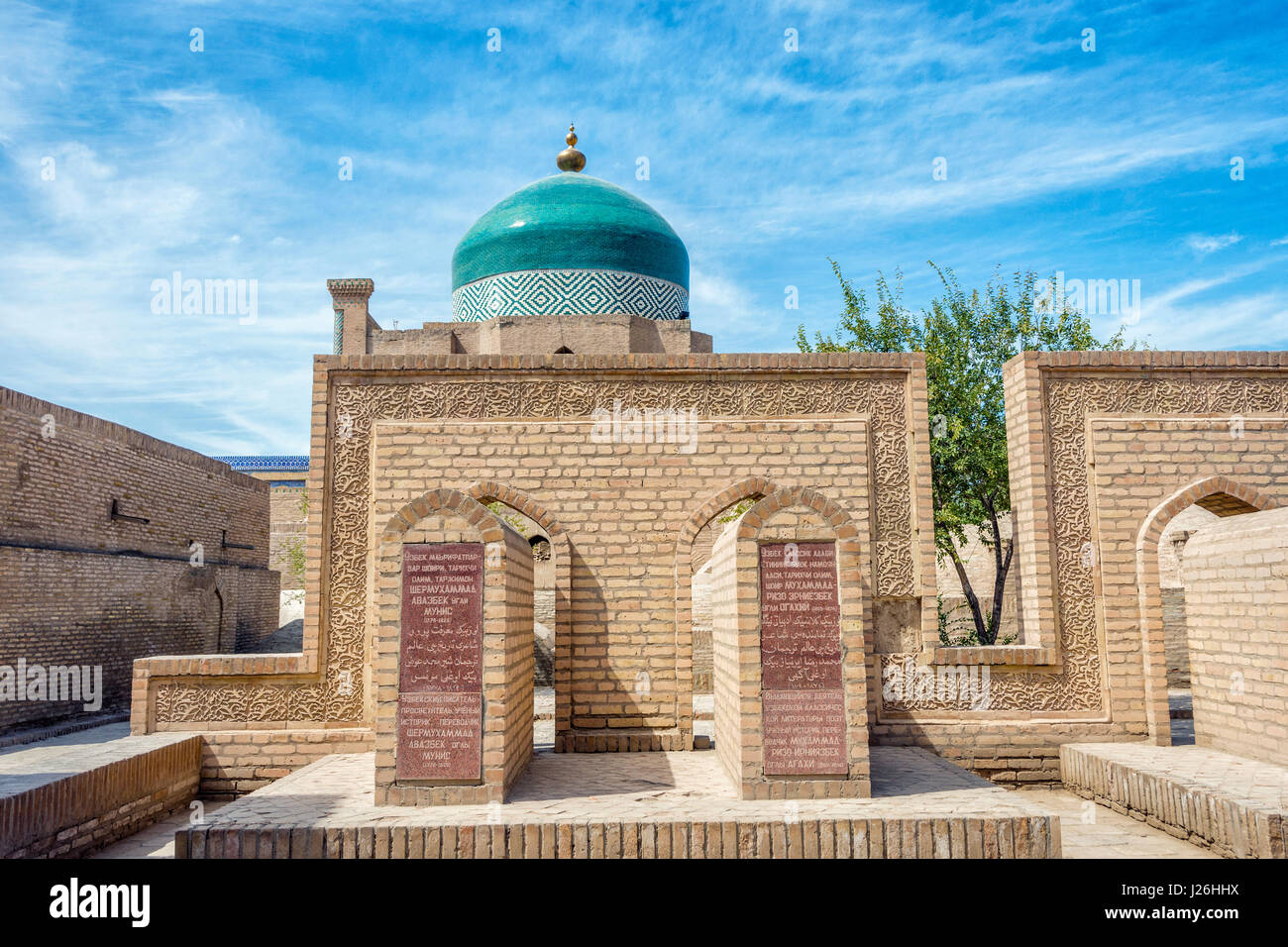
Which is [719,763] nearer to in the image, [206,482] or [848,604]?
[848,604]

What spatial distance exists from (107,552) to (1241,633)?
492 inches

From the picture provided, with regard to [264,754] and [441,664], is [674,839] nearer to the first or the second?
[441,664]

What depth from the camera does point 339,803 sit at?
214 inches

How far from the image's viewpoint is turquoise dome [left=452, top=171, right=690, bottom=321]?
1762cm

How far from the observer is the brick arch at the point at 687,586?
750 cm

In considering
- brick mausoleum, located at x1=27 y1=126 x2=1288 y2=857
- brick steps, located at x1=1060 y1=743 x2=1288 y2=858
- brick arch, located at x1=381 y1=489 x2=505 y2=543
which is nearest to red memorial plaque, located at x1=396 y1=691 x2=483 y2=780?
brick arch, located at x1=381 y1=489 x2=505 y2=543

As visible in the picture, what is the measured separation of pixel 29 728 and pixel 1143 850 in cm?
1042

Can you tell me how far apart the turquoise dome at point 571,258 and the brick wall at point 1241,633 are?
1212cm

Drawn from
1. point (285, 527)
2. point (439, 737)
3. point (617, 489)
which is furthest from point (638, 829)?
point (285, 527)

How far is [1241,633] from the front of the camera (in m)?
6.90

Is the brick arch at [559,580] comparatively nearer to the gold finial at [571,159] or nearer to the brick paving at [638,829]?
the brick paving at [638,829]

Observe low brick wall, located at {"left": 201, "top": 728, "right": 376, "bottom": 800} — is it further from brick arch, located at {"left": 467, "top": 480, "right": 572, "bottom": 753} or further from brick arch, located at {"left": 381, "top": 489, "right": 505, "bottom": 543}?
brick arch, located at {"left": 381, "top": 489, "right": 505, "bottom": 543}

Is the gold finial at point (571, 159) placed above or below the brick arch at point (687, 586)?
above

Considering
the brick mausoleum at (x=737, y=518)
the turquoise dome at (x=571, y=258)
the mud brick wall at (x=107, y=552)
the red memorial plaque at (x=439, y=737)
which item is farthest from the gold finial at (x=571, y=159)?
the red memorial plaque at (x=439, y=737)
